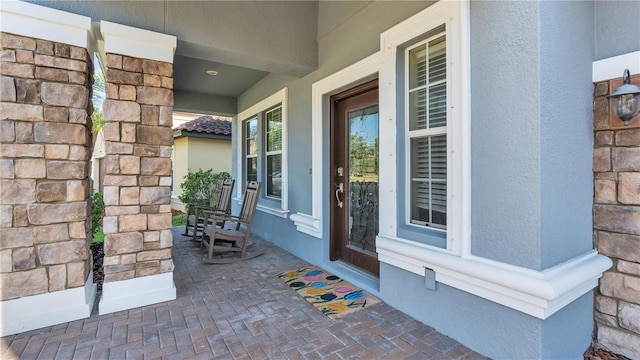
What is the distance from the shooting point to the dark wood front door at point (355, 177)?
11.1ft

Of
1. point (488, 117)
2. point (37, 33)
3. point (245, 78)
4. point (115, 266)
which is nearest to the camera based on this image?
point (488, 117)

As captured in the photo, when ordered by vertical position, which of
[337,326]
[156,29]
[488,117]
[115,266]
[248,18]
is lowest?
[337,326]

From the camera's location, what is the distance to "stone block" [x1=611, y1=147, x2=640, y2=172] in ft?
6.56

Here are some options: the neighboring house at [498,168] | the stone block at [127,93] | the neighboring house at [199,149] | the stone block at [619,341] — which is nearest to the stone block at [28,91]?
the neighboring house at [498,168]

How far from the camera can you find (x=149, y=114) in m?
2.87

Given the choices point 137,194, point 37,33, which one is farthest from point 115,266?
point 37,33

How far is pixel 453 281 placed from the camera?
2.26m

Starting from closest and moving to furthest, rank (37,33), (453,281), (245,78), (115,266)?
(453,281) < (37,33) < (115,266) < (245,78)

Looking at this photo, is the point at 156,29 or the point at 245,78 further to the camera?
the point at 245,78

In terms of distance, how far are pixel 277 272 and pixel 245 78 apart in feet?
11.3

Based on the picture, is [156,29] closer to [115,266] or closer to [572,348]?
[115,266]

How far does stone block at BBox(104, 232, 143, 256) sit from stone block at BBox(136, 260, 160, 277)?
0.14m

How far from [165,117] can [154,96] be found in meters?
0.21

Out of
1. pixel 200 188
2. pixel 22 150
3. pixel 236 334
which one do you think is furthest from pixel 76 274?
pixel 200 188
